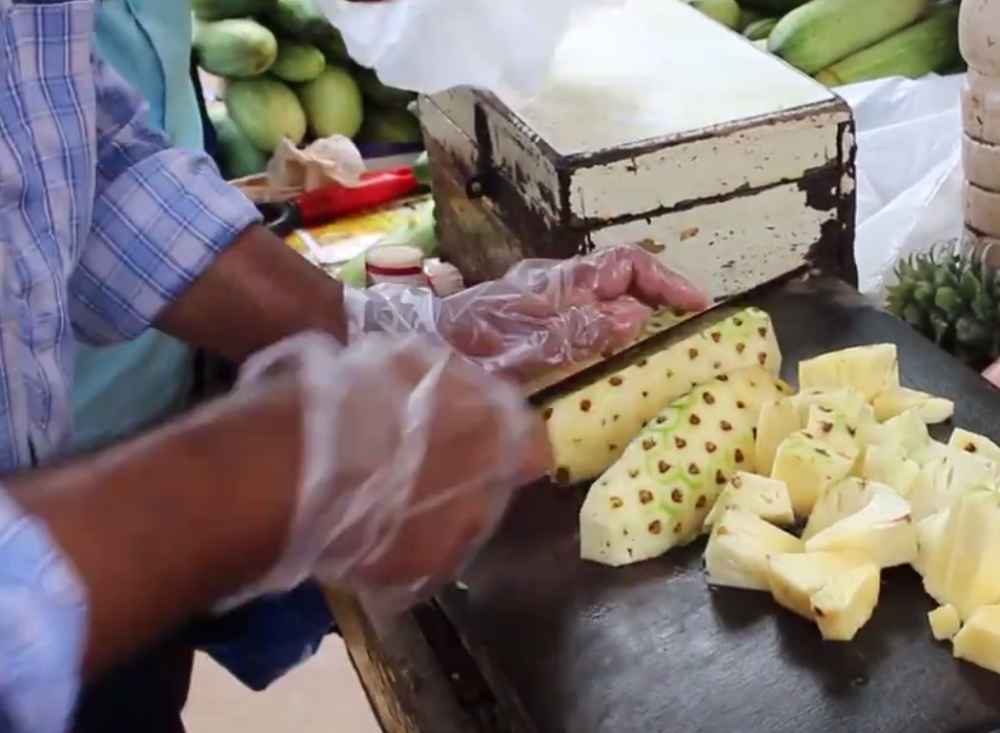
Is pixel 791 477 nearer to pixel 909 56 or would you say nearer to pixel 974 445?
pixel 974 445

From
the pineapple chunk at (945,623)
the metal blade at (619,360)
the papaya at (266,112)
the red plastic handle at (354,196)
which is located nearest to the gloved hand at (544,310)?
the metal blade at (619,360)

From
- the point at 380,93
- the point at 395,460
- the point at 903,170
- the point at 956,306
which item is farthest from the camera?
the point at 380,93

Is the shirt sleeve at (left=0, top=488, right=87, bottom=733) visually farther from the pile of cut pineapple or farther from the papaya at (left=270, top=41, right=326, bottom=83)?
the papaya at (left=270, top=41, right=326, bottom=83)

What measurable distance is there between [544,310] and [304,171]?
717 mm

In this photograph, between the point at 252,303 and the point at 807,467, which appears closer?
the point at 807,467

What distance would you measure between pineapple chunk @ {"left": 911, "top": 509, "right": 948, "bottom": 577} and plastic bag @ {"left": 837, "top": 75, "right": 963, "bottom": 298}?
0.47 metres

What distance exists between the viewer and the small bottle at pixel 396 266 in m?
1.40

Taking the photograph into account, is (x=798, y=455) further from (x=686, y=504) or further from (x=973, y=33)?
(x=973, y=33)

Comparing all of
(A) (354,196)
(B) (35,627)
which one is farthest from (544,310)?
(A) (354,196)

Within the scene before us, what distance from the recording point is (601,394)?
905 millimetres

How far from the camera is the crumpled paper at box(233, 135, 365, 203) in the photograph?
5.36 feet

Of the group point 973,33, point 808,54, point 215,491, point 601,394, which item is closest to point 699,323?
point 601,394

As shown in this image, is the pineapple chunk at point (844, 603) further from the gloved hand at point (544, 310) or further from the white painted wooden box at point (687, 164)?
the white painted wooden box at point (687, 164)

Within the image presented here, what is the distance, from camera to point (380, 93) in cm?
181
